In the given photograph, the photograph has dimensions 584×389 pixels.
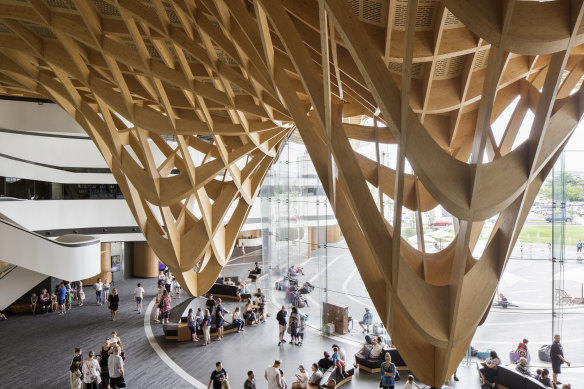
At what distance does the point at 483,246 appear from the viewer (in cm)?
1730

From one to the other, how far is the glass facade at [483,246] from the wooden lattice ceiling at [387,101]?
17.0 feet

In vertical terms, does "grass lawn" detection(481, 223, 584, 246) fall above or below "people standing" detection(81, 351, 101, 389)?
above

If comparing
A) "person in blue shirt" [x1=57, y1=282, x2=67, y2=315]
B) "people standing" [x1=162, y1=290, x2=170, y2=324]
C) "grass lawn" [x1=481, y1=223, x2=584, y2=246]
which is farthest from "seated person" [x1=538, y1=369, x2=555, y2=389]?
"person in blue shirt" [x1=57, y1=282, x2=67, y2=315]

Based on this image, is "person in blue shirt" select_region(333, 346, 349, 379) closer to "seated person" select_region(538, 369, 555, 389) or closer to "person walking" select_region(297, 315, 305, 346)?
"person walking" select_region(297, 315, 305, 346)

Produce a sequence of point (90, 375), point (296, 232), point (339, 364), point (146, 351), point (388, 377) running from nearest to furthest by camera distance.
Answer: point (388, 377) → point (90, 375) → point (339, 364) → point (146, 351) → point (296, 232)

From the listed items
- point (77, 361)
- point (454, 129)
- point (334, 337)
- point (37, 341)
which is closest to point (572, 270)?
point (454, 129)

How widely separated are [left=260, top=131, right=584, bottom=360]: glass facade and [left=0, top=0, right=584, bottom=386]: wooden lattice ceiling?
204 inches

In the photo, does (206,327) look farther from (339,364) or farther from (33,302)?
→ (33,302)

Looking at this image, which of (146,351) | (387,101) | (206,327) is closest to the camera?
(387,101)

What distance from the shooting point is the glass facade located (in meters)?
13.1

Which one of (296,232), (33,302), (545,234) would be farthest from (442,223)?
(33,302)

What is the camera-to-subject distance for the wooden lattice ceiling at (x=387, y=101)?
14.8ft

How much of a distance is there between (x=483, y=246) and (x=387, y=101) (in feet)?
49.4

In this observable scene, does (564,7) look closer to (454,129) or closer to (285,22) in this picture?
(285,22)
